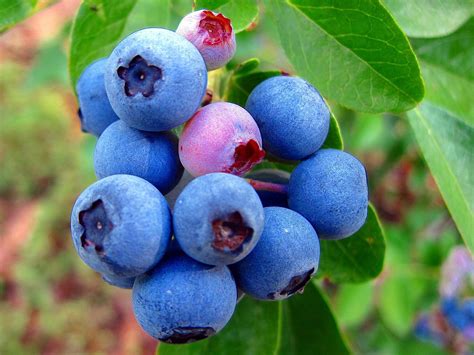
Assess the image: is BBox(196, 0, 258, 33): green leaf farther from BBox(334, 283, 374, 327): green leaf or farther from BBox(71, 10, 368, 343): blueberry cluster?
BBox(334, 283, 374, 327): green leaf

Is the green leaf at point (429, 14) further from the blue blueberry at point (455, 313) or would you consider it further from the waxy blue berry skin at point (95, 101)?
the blue blueberry at point (455, 313)

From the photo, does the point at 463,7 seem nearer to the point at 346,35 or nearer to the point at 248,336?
Result: the point at 346,35

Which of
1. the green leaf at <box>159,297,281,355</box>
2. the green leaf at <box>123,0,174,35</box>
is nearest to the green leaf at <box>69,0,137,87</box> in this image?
the green leaf at <box>123,0,174,35</box>

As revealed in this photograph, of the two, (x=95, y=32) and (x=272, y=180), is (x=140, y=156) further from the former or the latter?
(x=95, y=32)

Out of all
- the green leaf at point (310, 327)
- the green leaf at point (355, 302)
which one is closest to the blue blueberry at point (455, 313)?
the green leaf at point (355, 302)

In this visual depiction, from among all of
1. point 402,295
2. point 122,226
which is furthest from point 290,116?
point 402,295
